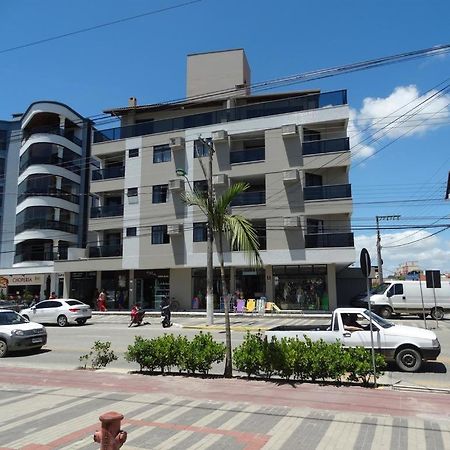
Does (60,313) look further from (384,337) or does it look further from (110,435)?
(110,435)

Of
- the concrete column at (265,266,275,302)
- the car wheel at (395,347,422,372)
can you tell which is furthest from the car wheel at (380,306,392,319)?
the car wheel at (395,347,422,372)

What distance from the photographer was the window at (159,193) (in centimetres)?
3716

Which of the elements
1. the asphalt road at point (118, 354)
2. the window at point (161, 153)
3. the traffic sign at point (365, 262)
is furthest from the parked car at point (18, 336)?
the window at point (161, 153)

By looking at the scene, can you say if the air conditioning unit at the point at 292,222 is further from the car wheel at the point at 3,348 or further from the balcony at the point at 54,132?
the balcony at the point at 54,132

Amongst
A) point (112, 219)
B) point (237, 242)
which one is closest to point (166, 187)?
point (112, 219)

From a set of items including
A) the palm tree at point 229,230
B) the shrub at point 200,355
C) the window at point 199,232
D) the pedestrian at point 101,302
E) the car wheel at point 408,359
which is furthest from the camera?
the pedestrian at point 101,302

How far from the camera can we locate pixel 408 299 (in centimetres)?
2714

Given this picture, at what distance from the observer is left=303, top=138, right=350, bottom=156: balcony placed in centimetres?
3197

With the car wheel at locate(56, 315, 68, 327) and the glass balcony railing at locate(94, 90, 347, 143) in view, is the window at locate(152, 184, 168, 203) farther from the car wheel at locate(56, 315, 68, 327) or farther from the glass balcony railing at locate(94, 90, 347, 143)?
the car wheel at locate(56, 315, 68, 327)

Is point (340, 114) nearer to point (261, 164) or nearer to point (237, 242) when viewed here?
point (261, 164)

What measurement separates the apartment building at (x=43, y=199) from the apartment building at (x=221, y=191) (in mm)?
7877

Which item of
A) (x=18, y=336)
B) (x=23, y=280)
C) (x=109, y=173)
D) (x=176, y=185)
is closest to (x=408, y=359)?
(x=18, y=336)

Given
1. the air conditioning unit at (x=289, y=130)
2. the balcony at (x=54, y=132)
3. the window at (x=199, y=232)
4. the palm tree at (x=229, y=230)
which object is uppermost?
the balcony at (x=54, y=132)

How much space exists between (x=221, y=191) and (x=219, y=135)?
163 inches
